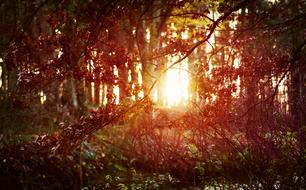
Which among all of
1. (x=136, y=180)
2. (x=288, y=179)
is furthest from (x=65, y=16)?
(x=136, y=180)

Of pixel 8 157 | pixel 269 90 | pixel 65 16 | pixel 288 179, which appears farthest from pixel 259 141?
pixel 8 157

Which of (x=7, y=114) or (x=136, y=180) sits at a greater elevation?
(x=7, y=114)

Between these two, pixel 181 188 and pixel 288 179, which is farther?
pixel 181 188

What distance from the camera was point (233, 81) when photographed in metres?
6.93

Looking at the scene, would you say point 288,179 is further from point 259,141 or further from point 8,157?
point 8,157

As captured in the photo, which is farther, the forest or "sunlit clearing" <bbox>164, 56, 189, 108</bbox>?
"sunlit clearing" <bbox>164, 56, 189, 108</bbox>

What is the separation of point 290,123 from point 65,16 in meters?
3.83

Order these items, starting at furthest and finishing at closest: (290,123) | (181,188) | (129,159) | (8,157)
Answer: (129,159)
(181,188)
(8,157)
(290,123)

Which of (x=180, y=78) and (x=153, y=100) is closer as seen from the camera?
(x=153, y=100)

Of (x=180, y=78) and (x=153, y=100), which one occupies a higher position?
(x=180, y=78)

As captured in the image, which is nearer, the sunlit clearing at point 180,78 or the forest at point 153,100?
the forest at point 153,100

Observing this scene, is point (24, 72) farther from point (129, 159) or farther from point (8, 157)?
point (129, 159)

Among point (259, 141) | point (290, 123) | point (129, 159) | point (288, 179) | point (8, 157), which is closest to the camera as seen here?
point (288, 179)

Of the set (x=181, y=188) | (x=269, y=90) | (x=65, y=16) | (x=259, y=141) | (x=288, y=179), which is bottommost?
(x=181, y=188)
